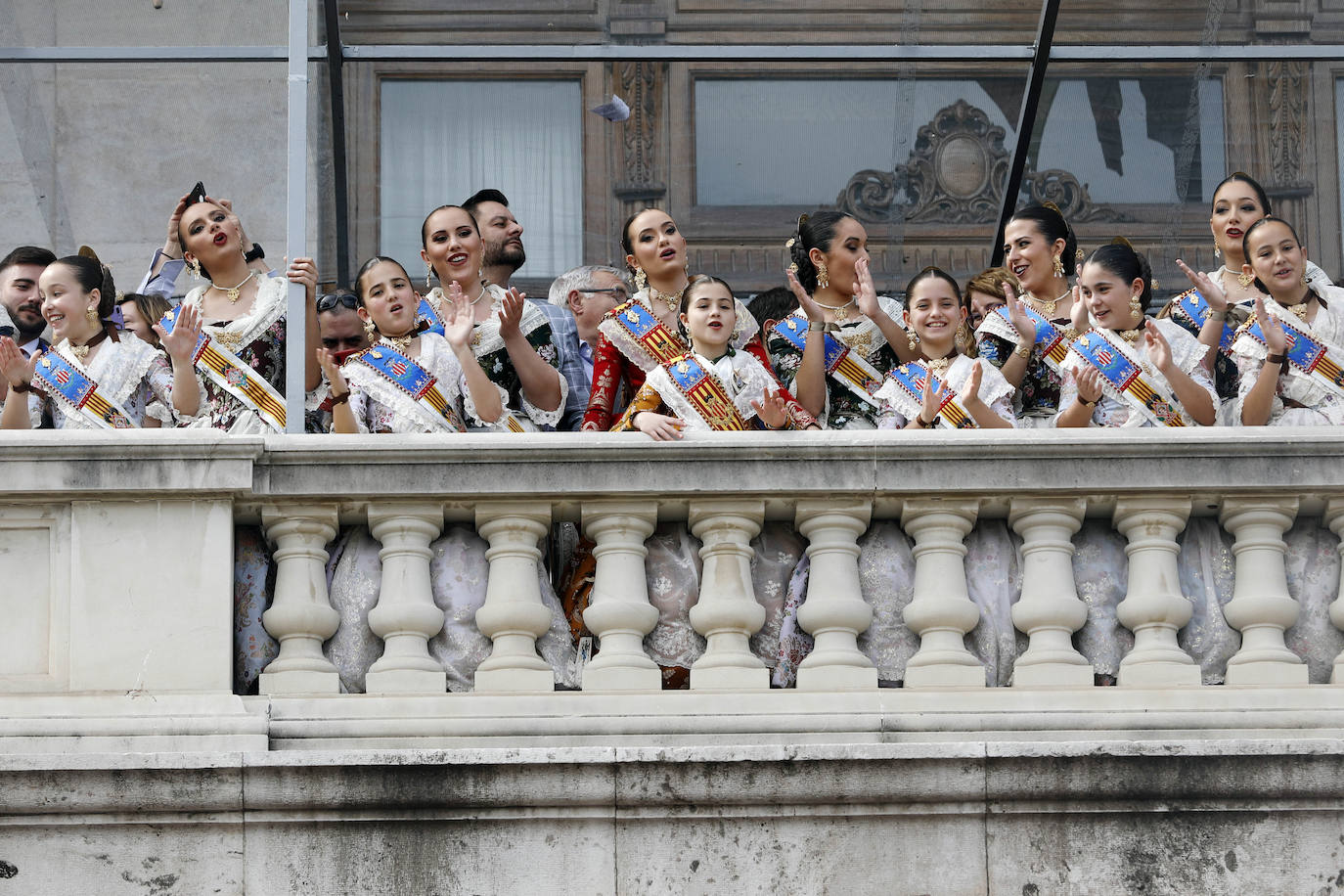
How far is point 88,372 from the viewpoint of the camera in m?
8.14

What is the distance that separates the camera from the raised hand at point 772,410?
779 centimetres

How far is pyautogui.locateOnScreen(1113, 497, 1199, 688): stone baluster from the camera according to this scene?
6848mm

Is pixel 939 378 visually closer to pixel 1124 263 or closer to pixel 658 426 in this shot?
pixel 1124 263

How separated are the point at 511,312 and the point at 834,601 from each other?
1809 mm

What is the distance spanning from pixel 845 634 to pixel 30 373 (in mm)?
2929

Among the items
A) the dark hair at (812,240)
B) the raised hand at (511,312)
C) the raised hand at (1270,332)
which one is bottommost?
the raised hand at (1270,332)

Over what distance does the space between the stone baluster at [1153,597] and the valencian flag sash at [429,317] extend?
2.66 metres

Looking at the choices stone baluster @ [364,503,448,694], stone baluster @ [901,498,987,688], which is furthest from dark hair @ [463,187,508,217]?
stone baluster @ [901,498,987,688]

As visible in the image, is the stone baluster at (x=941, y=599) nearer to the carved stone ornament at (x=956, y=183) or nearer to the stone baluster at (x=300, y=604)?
the stone baluster at (x=300, y=604)

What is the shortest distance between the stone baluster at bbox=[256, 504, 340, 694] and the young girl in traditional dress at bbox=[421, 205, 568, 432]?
126 cm

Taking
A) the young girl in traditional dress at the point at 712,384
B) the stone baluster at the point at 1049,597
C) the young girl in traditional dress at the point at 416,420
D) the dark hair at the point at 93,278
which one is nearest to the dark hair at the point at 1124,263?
the young girl in traditional dress at the point at 712,384

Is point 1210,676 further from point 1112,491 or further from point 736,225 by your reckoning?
point 736,225

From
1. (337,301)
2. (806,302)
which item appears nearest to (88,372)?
(337,301)

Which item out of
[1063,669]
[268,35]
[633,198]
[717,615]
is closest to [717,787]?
[717,615]
